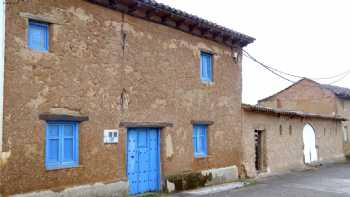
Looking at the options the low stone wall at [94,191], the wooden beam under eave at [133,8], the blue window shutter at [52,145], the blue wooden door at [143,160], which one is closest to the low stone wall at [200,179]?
the blue wooden door at [143,160]

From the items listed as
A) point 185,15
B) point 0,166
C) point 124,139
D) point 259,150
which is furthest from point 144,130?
point 259,150

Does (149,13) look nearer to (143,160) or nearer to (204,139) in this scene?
(143,160)

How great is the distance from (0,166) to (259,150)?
1249 cm

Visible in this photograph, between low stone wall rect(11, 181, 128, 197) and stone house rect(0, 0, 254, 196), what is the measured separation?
0.03 m

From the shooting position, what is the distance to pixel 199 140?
571 inches

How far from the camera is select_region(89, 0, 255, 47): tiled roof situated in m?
11.4

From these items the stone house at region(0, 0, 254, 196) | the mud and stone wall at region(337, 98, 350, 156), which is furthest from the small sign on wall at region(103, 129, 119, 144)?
the mud and stone wall at region(337, 98, 350, 156)

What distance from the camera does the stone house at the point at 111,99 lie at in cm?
896

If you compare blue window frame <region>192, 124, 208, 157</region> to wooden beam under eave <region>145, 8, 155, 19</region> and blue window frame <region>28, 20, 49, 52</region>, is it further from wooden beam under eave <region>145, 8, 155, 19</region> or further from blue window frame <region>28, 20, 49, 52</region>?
blue window frame <region>28, 20, 49, 52</region>

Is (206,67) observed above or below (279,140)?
above

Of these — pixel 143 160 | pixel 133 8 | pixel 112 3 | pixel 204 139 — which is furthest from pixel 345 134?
pixel 112 3

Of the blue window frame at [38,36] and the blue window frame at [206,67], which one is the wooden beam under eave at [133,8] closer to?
the blue window frame at [38,36]

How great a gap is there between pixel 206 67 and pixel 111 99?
Answer: 16.8ft

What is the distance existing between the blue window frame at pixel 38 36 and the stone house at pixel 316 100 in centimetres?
2538
